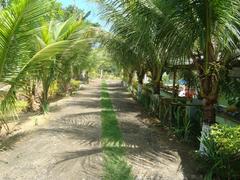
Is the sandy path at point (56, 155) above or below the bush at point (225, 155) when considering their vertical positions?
below

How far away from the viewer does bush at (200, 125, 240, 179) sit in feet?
20.9

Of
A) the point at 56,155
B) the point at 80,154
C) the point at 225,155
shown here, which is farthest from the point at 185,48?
the point at 56,155

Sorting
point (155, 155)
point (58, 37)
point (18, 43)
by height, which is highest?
point (58, 37)

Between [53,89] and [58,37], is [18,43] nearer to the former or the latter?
[58,37]

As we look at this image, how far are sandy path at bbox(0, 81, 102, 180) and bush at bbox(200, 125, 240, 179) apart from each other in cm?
203

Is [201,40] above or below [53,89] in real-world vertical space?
above

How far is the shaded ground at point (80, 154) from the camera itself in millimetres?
6844

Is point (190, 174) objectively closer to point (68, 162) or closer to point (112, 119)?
point (68, 162)

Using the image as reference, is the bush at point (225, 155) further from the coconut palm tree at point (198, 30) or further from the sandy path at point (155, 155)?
the coconut palm tree at point (198, 30)

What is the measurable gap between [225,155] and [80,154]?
3.05 metres

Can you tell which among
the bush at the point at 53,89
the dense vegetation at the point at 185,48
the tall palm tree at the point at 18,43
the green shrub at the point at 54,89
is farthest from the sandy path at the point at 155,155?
the green shrub at the point at 54,89

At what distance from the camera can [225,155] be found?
21.4 feet

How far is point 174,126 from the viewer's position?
11.6m

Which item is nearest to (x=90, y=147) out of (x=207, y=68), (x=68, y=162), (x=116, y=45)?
(x=68, y=162)
